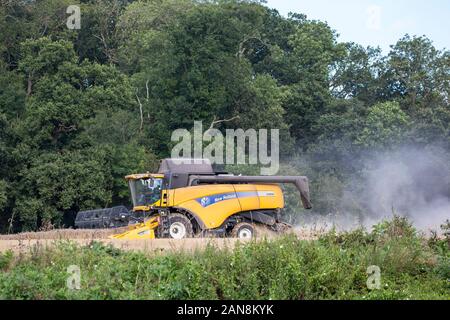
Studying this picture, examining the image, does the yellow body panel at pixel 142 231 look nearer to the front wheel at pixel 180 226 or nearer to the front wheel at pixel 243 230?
the front wheel at pixel 180 226

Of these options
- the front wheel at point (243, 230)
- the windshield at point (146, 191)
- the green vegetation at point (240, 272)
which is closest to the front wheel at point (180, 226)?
the front wheel at point (243, 230)

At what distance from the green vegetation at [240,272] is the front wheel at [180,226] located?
23.4 ft

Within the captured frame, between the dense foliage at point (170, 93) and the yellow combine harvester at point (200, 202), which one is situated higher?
the dense foliage at point (170, 93)

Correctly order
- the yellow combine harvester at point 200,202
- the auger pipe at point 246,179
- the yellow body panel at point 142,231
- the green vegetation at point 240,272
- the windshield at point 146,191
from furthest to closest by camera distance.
Result: the windshield at point 146,191 < the auger pipe at point 246,179 < the yellow combine harvester at point 200,202 < the yellow body panel at point 142,231 < the green vegetation at point 240,272

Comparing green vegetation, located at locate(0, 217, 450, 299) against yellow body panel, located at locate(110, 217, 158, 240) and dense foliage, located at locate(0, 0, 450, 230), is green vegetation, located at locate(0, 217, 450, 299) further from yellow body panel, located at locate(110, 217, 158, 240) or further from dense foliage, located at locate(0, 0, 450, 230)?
dense foliage, located at locate(0, 0, 450, 230)

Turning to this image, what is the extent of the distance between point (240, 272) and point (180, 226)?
938 cm

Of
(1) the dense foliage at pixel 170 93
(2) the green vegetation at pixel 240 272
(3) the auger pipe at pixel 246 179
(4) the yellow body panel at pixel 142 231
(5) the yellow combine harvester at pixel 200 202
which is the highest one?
(1) the dense foliage at pixel 170 93

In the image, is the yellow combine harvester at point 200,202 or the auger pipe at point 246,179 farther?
the auger pipe at point 246,179

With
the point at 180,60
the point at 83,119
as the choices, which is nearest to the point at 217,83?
the point at 180,60

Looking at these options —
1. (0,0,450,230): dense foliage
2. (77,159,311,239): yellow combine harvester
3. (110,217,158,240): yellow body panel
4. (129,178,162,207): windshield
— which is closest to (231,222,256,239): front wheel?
(77,159,311,239): yellow combine harvester

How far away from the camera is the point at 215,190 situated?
2344 centimetres

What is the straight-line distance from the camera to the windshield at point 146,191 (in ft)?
80.4

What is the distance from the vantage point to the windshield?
24.5 m
